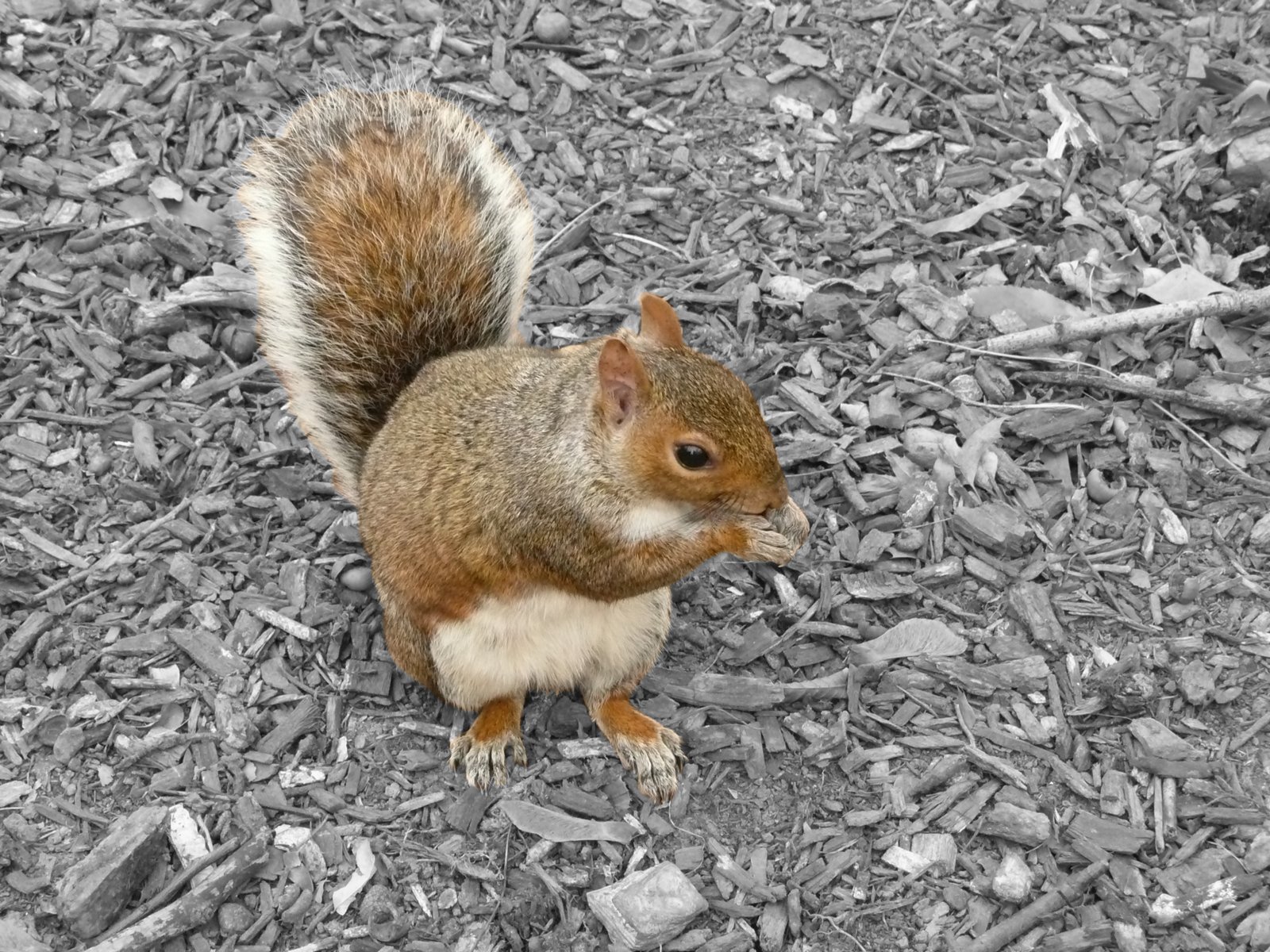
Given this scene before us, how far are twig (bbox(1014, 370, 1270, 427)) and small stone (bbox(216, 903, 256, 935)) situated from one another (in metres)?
2.35

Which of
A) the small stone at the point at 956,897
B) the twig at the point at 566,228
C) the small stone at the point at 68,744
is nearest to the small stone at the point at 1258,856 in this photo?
the small stone at the point at 956,897

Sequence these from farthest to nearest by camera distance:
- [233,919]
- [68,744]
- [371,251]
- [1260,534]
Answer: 1. [1260,534]
2. [371,251]
3. [68,744]
4. [233,919]

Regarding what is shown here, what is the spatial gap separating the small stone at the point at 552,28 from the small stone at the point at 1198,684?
2725 millimetres

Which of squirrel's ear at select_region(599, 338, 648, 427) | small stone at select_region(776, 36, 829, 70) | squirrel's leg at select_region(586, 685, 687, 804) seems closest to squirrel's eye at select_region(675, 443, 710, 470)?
squirrel's ear at select_region(599, 338, 648, 427)

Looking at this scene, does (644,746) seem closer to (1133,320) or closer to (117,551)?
(117,551)

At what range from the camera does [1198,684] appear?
3.00 metres

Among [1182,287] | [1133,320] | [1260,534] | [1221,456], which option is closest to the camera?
[1260,534]

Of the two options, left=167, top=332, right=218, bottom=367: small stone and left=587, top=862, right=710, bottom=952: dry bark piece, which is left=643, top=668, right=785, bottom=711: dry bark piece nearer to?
left=587, top=862, right=710, bottom=952: dry bark piece

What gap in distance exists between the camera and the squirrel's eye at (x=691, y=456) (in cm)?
252

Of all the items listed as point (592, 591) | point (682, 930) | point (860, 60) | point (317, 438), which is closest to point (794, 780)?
point (682, 930)

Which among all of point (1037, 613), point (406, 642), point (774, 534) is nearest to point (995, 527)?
point (1037, 613)

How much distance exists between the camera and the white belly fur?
287cm

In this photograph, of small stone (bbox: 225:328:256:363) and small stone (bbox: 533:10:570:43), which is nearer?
small stone (bbox: 225:328:256:363)

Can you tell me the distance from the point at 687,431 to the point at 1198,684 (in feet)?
4.55
